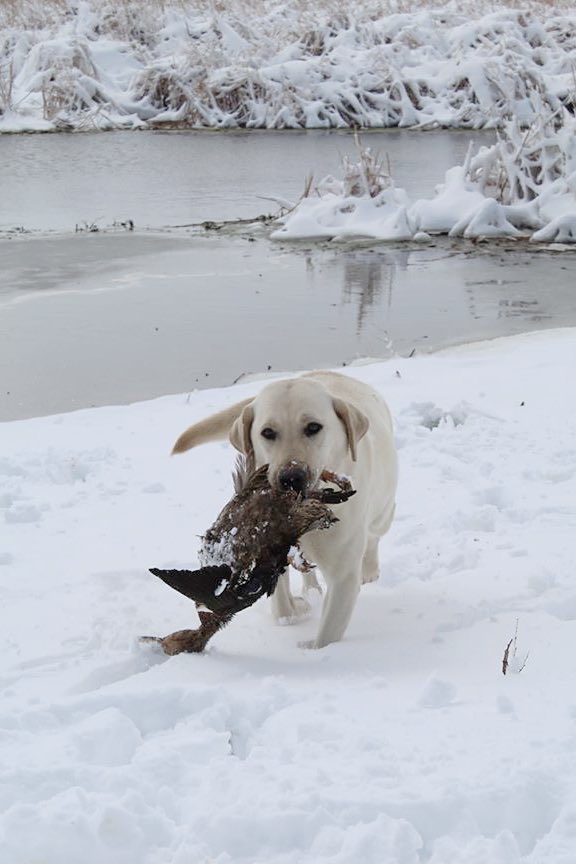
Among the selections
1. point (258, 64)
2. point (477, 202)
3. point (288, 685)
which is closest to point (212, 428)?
point (288, 685)

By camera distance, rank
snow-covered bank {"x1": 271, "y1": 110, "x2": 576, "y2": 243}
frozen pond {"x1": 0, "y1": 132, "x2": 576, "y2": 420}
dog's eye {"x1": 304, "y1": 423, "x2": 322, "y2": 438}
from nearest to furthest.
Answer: dog's eye {"x1": 304, "y1": 423, "x2": 322, "y2": 438} < frozen pond {"x1": 0, "y1": 132, "x2": 576, "y2": 420} < snow-covered bank {"x1": 271, "y1": 110, "x2": 576, "y2": 243}

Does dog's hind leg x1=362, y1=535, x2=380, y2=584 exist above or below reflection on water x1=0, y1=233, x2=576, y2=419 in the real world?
above

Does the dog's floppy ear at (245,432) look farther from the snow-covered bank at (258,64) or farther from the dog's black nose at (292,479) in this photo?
the snow-covered bank at (258,64)

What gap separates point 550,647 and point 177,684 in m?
1.21

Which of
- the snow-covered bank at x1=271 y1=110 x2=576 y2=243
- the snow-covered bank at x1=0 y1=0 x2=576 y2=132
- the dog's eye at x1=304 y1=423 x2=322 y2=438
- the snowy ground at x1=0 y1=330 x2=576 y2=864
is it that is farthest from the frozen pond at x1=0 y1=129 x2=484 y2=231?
the dog's eye at x1=304 y1=423 x2=322 y2=438

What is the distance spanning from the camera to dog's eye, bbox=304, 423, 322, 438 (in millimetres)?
3676

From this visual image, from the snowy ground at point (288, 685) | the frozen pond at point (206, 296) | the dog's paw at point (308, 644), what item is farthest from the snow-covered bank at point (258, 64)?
the dog's paw at point (308, 644)

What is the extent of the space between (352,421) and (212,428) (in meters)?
0.62

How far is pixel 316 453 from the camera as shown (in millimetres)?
3656

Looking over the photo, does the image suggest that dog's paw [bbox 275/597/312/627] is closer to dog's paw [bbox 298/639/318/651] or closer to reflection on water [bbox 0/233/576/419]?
dog's paw [bbox 298/639/318/651]

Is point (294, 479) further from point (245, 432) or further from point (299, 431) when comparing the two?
point (245, 432)

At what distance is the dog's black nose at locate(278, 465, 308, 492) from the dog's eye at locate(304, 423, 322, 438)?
0.21m

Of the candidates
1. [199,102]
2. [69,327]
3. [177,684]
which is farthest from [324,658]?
[199,102]

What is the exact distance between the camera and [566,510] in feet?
16.6
